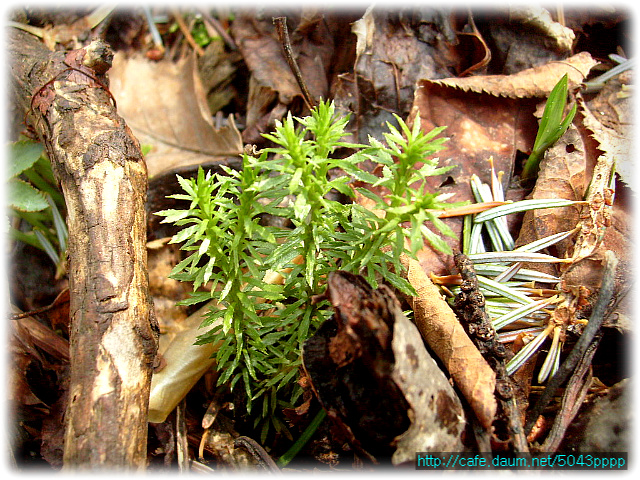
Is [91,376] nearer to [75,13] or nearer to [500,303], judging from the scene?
[500,303]

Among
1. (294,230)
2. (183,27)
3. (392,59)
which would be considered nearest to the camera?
(294,230)

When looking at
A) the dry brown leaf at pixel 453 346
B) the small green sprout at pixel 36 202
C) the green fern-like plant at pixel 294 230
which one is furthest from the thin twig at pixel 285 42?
the small green sprout at pixel 36 202

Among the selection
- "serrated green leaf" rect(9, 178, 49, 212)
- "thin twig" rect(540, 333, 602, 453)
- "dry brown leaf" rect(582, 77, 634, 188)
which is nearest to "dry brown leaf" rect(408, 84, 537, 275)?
"dry brown leaf" rect(582, 77, 634, 188)

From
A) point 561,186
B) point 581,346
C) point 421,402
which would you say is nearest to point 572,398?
point 581,346

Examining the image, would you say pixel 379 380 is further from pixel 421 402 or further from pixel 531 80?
pixel 531 80

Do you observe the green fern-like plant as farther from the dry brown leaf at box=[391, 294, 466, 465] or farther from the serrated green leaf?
the serrated green leaf
